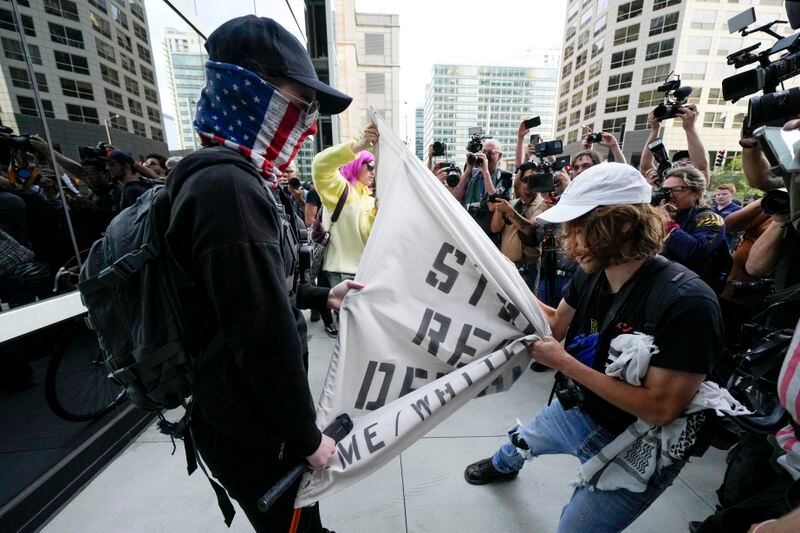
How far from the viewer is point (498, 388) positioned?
1455mm

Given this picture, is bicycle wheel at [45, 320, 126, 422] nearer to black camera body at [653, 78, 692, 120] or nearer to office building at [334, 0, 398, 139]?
black camera body at [653, 78, 692, 120]

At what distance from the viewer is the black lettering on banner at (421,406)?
4.04 ft

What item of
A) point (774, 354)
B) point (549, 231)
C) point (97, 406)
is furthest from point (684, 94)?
point (97, 406)

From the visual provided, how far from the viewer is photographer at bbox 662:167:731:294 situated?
2617mm

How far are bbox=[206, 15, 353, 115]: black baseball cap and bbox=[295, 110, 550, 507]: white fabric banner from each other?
2.05ft

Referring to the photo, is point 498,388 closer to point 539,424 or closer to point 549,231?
point 539,424

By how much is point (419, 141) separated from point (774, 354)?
149m

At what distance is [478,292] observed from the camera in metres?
1.37

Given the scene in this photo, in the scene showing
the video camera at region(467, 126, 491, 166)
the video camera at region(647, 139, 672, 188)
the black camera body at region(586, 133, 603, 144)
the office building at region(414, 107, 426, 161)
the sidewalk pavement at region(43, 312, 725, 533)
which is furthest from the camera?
the office building at region(414, 107, 426, 161)

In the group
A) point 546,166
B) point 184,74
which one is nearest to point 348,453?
point 546,166

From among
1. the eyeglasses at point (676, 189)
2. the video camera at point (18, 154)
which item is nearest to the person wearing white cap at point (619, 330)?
the eyeglasses at point (676, 189)

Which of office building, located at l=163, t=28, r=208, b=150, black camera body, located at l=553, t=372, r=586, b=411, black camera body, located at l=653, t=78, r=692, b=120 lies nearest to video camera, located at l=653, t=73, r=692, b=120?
black camera body, located at l=653, t=78, r=692, b=120

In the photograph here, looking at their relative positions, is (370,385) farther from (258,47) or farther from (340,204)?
(340,204)

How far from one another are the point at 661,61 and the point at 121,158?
5301 centimetres
